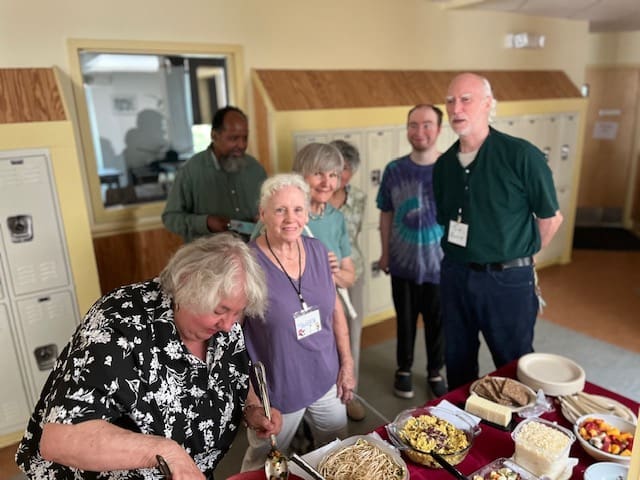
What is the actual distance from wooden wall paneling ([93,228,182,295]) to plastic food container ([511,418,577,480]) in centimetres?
255

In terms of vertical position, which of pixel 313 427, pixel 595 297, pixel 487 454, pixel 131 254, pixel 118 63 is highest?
pixel 118 63

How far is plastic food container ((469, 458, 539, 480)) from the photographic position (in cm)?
121

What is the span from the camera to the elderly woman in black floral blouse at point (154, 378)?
1.03 metres

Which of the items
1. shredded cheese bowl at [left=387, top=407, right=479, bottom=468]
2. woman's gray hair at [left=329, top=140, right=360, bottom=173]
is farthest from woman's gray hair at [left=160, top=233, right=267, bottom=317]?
woman's gray hair at [left=329, top=140, right=360, bottom=173]

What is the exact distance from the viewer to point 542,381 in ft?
5.17

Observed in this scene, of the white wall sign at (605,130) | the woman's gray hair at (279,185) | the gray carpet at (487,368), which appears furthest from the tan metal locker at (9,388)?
the white wall sign at (605,130)

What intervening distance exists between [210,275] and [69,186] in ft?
5.72

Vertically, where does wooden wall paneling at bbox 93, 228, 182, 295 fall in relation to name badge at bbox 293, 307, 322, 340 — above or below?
below

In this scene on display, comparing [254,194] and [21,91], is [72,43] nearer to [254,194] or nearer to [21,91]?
[21,91]

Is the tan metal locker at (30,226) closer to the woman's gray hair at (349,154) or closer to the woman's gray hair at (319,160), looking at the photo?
the woman's gray hair at (319,160)

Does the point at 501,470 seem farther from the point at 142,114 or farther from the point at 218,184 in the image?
the point at 142,114

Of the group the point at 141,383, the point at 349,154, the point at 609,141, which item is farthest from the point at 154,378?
the point at 609,141

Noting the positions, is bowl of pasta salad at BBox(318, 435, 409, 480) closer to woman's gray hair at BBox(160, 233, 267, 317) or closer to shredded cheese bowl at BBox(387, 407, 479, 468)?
shredded cheese bowl at BBox(387, 407, 479, 468)

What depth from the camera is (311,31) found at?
3.51m
